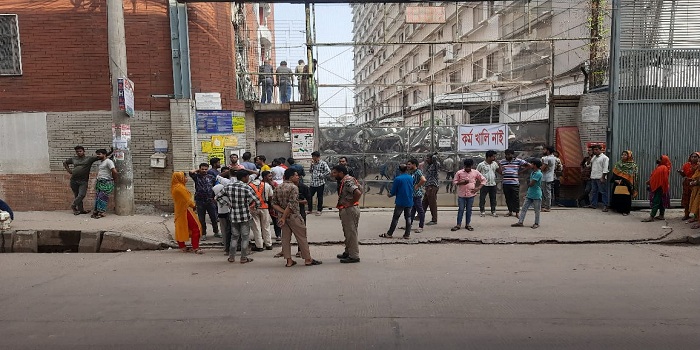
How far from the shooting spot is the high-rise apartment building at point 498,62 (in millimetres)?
14390

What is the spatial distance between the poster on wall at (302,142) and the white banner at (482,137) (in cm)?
391

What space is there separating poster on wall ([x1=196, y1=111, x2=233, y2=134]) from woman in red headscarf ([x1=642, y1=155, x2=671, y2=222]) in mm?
9378

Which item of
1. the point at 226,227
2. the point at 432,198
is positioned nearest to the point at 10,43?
the point at 226,227

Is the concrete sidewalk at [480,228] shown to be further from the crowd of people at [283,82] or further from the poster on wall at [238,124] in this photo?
the crowd of people at [283,82]

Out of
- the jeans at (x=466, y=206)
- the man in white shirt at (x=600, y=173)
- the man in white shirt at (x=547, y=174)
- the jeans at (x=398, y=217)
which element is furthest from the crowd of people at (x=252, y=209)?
the man in white shirt at (x=600, y=173)

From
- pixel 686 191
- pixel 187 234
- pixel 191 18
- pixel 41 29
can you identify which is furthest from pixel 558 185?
pixel 41 29

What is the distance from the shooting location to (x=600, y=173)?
33.9ft

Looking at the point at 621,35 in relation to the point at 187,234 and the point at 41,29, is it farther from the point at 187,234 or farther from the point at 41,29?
the point at 41,29

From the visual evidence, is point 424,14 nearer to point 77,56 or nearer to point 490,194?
point 490,194

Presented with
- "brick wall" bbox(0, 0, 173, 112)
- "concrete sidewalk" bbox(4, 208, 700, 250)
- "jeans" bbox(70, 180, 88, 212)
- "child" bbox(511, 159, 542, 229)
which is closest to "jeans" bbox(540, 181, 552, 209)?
"concrete sidewalk" bbox(4, 208, 700, 250)

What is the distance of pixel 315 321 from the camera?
14.0ft

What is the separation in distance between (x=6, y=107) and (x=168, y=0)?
14.6ft

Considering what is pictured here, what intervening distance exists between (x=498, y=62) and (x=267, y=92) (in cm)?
1333

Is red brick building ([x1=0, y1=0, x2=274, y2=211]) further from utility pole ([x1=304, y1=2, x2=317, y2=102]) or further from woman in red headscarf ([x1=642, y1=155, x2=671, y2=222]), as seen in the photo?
woman in red headscarf ([x1=642, y1=155, x2=671, y2=222])
